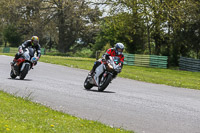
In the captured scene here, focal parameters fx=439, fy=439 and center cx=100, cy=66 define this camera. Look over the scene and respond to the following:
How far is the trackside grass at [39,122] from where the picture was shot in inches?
276

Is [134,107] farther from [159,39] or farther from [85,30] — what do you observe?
[85,30]

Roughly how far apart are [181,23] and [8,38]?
35578 mm

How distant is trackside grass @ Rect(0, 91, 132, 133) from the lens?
702 cm

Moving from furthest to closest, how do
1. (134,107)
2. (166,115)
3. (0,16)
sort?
(0,16) < (134,107) < (166,115)

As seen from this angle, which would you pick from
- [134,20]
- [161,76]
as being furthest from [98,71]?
[134,20]

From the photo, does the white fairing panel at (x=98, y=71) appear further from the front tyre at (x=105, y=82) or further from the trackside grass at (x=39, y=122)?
the trackside grass at (x=39, y=122)

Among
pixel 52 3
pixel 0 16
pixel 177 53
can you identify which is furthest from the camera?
pixel 0 16

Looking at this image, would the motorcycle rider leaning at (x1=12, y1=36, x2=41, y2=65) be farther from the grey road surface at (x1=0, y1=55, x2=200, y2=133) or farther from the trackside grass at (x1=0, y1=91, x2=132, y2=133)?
the trackside grass at (x1=0, y1=91, x2=132, y2=133)

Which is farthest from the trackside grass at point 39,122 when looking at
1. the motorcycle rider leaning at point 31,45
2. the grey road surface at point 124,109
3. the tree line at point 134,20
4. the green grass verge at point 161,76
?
the tree line at point 134,20

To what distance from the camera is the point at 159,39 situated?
4625 cm

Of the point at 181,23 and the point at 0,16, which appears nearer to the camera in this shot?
the point at 181,23

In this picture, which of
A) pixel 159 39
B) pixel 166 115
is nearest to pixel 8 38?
pixel 159 39

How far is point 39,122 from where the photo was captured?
25.1ft

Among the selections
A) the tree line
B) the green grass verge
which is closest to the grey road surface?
the green grass verge
